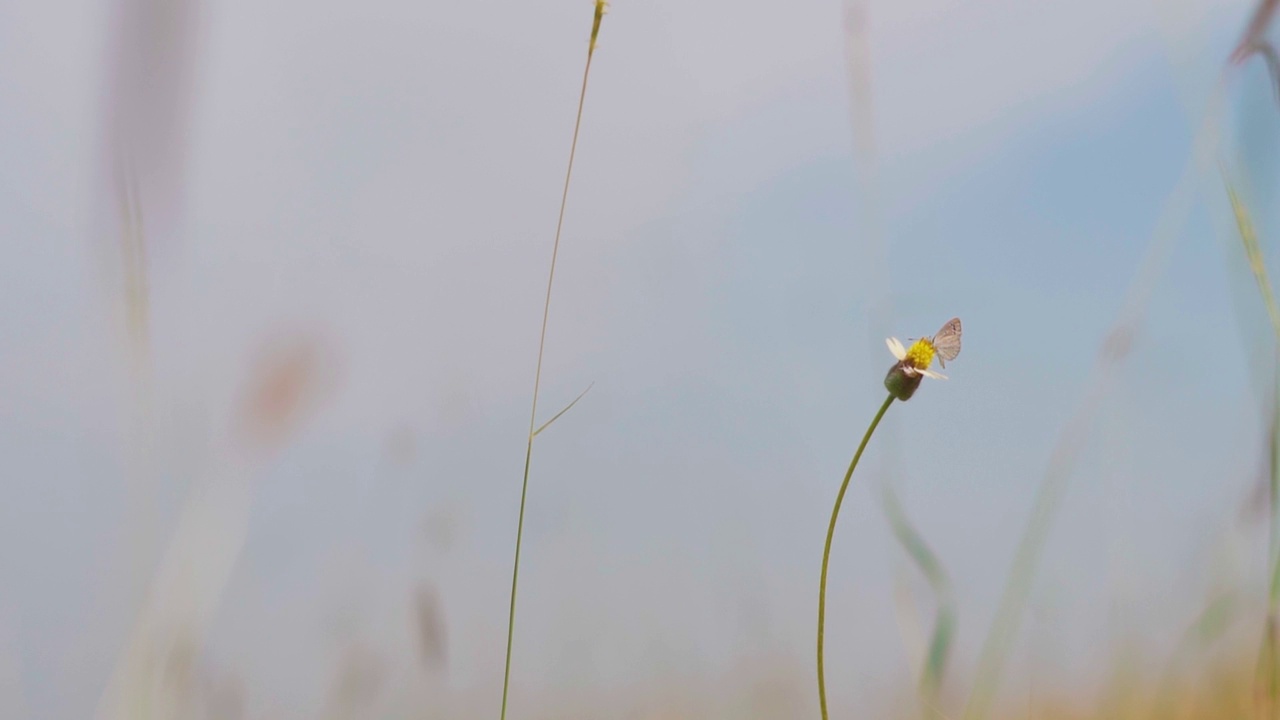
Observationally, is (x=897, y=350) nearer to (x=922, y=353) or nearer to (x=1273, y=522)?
(x=922, y=353)

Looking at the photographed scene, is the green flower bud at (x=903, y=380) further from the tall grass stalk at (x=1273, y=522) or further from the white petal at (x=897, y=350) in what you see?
the tall grass stalk at (x=1273, y=522)

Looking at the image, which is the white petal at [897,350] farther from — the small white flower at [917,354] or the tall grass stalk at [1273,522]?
the tall grass stalk at [1273,522]

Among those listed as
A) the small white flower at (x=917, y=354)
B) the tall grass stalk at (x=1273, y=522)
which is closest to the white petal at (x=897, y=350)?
the small white flower at (x=917, y=354)

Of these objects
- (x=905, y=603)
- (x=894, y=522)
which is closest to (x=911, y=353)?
(x=894, y=522)

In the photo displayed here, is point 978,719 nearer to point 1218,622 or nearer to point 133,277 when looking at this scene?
point 1218,622

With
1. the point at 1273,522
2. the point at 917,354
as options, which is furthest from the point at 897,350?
the point at 1273,522

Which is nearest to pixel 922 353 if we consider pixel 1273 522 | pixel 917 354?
pixel 917 354

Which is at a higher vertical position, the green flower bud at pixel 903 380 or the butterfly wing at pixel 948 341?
the butterfly wing at pixel 948 341

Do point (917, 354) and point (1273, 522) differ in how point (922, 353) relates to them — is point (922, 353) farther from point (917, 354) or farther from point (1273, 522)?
point (1273, 522)

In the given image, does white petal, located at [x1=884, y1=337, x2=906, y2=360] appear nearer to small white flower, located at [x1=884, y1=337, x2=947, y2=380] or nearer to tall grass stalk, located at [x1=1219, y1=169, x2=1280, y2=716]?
small white flower, located at [x1=884, y1=337, x2=947, y2=380]
